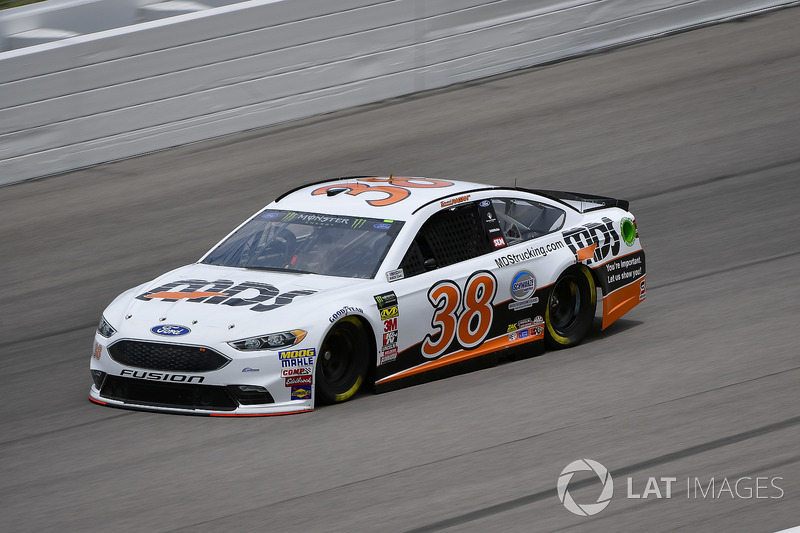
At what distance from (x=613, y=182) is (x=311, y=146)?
3.98m

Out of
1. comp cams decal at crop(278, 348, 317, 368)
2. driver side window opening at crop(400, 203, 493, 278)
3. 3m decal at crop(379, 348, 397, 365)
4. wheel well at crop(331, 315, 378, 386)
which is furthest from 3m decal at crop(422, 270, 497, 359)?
comp cams decal at crop(278, 348, 317, 368)

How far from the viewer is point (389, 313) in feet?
26.8

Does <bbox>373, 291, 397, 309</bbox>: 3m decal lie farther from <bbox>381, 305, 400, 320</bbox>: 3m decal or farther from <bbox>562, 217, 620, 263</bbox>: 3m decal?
<bbox>562, 217, 620, 263</bbox>: 3m decal

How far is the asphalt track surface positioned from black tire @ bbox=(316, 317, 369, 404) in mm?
140

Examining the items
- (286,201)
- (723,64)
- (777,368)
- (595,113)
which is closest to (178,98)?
(595,113)

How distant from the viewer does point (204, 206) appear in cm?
1368

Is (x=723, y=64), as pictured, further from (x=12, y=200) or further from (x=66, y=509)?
(x=66, y=509)

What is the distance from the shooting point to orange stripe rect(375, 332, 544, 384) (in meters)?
8.39

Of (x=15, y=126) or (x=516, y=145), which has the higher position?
(x=15, y=126)

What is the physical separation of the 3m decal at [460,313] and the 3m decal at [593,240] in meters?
1.04

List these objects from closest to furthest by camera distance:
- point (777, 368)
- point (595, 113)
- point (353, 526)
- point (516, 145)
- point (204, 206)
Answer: point (353, 526) < point (777, 368) < point (204, 206) < point (516, 145) < point (595, 113)

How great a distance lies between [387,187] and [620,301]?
2248mm

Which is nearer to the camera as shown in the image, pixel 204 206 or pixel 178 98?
pixel 204 206

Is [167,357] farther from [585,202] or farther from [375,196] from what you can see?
[585,202]
